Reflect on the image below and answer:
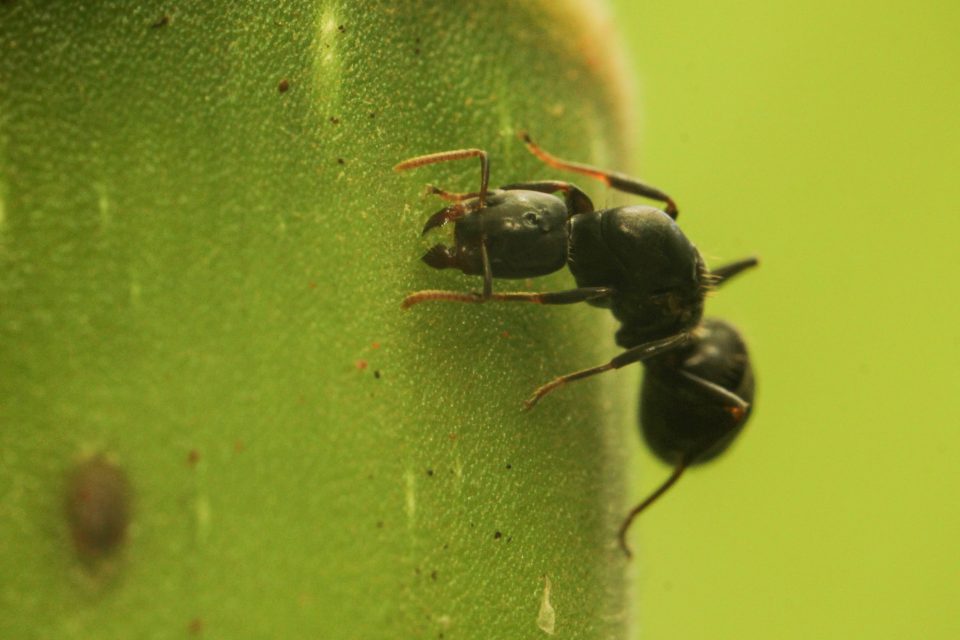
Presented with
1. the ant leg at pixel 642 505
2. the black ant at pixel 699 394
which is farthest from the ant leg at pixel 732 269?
the ant leg at pixel 642 505

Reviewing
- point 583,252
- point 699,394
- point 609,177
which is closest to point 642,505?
point 699,394

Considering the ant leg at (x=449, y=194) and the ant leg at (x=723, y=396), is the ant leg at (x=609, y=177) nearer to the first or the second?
the ant leg at (x=449, y=194)

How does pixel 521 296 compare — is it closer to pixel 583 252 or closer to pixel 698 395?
pixel 583 252

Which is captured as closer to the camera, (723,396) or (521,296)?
(521,296)

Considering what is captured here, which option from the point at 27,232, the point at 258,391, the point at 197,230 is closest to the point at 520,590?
the point at 258,391

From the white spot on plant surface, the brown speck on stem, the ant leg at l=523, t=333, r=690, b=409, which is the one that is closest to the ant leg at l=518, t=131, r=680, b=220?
the ant leg at l=523, t=333, r=690, b=409

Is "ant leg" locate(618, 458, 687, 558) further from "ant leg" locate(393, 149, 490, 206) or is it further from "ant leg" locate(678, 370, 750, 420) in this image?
"ant leg" locate(393, 149, 490, 206)
